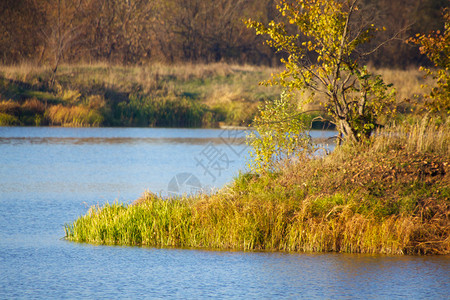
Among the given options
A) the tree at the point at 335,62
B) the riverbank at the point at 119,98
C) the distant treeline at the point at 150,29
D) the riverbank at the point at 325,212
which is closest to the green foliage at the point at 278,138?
the tree at the point at 335,62

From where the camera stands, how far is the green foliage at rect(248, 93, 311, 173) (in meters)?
16.7

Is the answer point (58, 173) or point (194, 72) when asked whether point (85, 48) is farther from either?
point (58, 173)

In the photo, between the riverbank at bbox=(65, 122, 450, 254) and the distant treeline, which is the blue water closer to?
the riverbank at bbox=(65, 122, 450, 254)

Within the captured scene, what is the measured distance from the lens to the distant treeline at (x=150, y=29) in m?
57.1

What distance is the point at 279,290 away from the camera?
10656 mm

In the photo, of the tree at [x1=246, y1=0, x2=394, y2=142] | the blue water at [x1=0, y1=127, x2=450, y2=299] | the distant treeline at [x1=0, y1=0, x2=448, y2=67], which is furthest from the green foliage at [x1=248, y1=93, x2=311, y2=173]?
the distant treeline at [x1=0, y1=0, x2=448, y2=67]

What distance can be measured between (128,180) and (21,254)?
991 centimetres

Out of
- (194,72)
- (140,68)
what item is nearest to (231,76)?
(194,72)

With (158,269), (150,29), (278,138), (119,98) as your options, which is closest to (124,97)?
(119,98)

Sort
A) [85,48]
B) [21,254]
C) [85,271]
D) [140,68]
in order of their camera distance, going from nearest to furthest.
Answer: [85,271] → [21,254] → [140,68] → [85,48]

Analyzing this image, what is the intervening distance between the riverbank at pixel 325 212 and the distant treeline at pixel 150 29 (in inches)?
1451

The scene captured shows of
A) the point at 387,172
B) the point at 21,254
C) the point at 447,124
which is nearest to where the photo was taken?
the point at 21,254

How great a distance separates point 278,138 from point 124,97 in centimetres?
2758

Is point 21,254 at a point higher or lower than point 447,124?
lower
